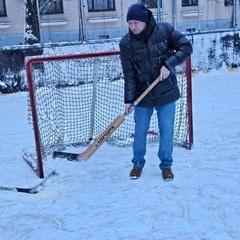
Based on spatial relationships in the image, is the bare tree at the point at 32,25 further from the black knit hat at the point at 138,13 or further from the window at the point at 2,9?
the black knit hat at the point at 138,13

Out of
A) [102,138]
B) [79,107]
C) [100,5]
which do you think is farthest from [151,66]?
[100,5]

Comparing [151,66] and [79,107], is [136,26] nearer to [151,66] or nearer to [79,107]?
[151,66]

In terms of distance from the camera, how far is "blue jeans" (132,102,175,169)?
332cm

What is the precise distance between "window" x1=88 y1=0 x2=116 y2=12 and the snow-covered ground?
9.78 metres

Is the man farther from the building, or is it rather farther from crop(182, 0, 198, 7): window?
crop(182, 0, 198, 7): window

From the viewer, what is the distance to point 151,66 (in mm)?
3180

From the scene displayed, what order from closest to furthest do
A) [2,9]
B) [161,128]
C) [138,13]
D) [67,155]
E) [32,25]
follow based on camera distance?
[138,13] < [161,128] < [67,155] < [32,25] < [2,9]

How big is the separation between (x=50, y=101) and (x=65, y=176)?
1.68 metres

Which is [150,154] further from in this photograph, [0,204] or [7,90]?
[7,90]

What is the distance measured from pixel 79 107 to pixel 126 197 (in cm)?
286

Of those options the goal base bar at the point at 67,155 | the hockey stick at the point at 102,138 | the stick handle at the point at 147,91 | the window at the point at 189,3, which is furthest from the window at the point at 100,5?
the stick handle at the point at 147,91

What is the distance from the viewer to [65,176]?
368cm

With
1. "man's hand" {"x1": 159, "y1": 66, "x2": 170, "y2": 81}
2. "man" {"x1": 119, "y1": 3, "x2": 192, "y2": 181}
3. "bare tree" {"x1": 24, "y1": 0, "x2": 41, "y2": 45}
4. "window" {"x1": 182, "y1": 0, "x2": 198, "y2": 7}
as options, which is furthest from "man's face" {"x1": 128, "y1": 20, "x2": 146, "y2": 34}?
"window" {"x1": 182, "y1": 0, "x2": 198, "y2": 7}

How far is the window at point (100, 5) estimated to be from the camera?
13523 mm
